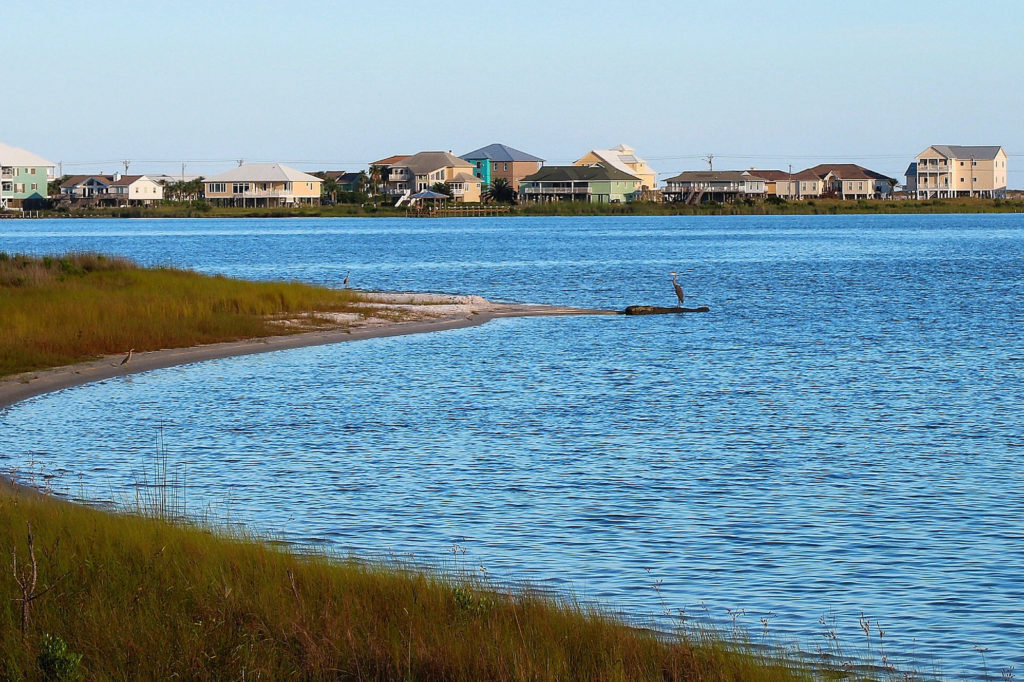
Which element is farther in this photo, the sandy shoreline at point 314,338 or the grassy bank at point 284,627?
the sandy shoreline at point 314,338

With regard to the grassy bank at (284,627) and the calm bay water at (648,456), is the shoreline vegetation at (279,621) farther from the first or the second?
the calm bay water at (648,456)

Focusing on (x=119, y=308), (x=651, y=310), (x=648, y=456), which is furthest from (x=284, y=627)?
(x=651, y=310)

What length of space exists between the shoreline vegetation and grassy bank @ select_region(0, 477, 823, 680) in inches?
0.6

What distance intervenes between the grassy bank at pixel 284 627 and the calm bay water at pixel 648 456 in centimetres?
215

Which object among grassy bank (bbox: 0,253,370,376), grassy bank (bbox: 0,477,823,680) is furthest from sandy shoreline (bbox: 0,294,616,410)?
grassy bank (bbox: 0,477,823,680)

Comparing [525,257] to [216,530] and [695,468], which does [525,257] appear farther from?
[216,530]

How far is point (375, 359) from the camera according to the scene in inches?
1299

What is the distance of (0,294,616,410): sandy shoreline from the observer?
85.5 feet

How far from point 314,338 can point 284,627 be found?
27.7m

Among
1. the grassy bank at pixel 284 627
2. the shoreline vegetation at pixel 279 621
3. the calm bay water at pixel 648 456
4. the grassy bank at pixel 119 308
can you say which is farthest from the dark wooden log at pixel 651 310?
the grassy bank at pixel 284 627

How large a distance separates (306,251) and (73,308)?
7174cm

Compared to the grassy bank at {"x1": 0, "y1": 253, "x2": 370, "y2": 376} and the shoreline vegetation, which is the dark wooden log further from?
the shoreline vegetation

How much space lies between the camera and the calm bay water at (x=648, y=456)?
12.7 m

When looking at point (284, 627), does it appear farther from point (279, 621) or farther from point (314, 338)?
point (314, 338)
